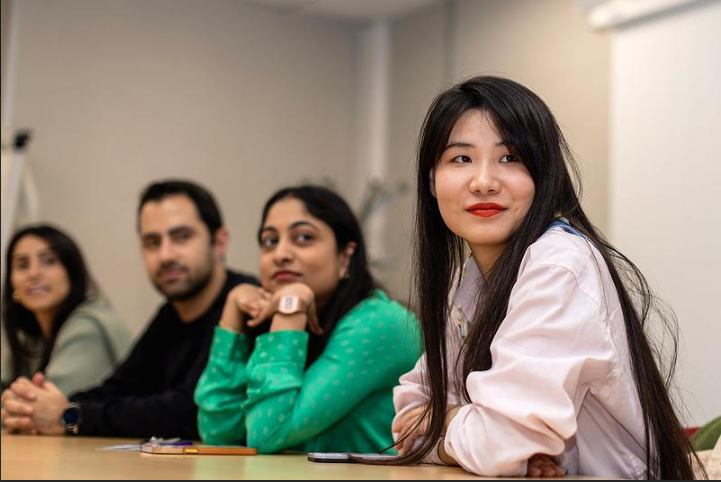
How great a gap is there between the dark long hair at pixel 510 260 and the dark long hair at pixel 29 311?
211 cm

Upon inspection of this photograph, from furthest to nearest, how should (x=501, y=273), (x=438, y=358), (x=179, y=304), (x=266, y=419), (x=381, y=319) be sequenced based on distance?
(x=179, y=304) < (x=381, y=319) < (x=266, y=419) < (x=438, y=358) < (x=501, y=273)

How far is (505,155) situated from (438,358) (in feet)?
1.11

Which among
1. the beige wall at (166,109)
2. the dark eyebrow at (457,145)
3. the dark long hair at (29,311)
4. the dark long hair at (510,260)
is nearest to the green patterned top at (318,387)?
the dark long hair at (510,260)

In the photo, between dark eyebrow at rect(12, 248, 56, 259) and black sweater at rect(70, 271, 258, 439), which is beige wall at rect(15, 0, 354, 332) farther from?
black sweater at rect(70, 271, 258, 439)

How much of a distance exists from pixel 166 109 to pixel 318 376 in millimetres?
2652

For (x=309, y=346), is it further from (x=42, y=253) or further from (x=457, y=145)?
(x=42, y=253)

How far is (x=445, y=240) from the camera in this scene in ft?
5.24

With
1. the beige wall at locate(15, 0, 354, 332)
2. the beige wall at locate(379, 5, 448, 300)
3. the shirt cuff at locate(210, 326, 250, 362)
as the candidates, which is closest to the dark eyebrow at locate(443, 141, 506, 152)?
the shirt cuff at locate(210, 326, 250, 362)

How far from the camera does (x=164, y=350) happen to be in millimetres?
2939

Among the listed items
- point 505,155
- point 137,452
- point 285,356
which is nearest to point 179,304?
point 285,356

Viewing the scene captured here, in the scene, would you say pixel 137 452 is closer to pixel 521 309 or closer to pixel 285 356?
pixel 285 356

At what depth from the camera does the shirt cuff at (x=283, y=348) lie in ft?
6.53

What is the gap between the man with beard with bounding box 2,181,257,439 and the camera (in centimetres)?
245

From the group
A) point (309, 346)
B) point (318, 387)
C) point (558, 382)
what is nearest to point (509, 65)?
point (309, 346)
